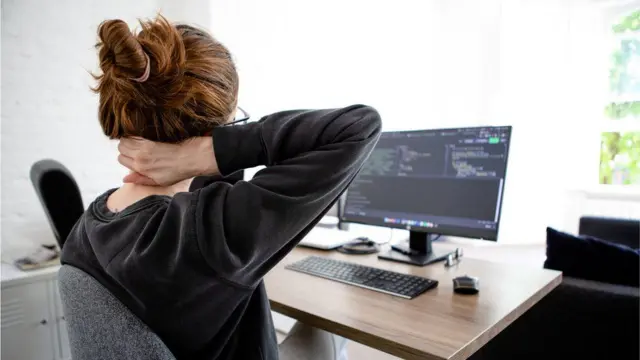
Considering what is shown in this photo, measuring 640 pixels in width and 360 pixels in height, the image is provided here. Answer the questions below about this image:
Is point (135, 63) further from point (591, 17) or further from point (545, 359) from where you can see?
point (591, 17)

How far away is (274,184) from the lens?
2.05ft

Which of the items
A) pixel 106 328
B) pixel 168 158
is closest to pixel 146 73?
pixel 168 158

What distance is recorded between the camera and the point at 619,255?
4.58 ft

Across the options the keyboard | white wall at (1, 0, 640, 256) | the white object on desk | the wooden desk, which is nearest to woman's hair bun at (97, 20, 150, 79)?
the wooden desk

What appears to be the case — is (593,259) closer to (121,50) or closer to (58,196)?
(121,50)

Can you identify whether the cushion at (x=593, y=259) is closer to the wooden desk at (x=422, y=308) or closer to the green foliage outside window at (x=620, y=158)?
the wooden desk at (x=422, y=308)

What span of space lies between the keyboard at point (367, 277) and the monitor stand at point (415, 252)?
18 cm

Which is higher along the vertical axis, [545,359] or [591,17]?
[591,17]

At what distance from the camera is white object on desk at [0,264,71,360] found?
1.88 m

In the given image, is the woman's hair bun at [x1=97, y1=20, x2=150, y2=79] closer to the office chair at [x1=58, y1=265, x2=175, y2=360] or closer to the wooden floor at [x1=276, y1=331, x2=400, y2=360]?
the office chair at [x1=58, y1=265, x2=175, y2=360]

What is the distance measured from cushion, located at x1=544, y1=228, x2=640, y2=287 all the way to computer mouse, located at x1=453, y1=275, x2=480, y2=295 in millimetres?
544

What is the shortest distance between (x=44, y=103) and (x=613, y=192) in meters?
→ 4.45

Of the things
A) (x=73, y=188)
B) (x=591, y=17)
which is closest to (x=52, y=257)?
(x=73, y=188)

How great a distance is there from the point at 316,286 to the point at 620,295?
0.93m
